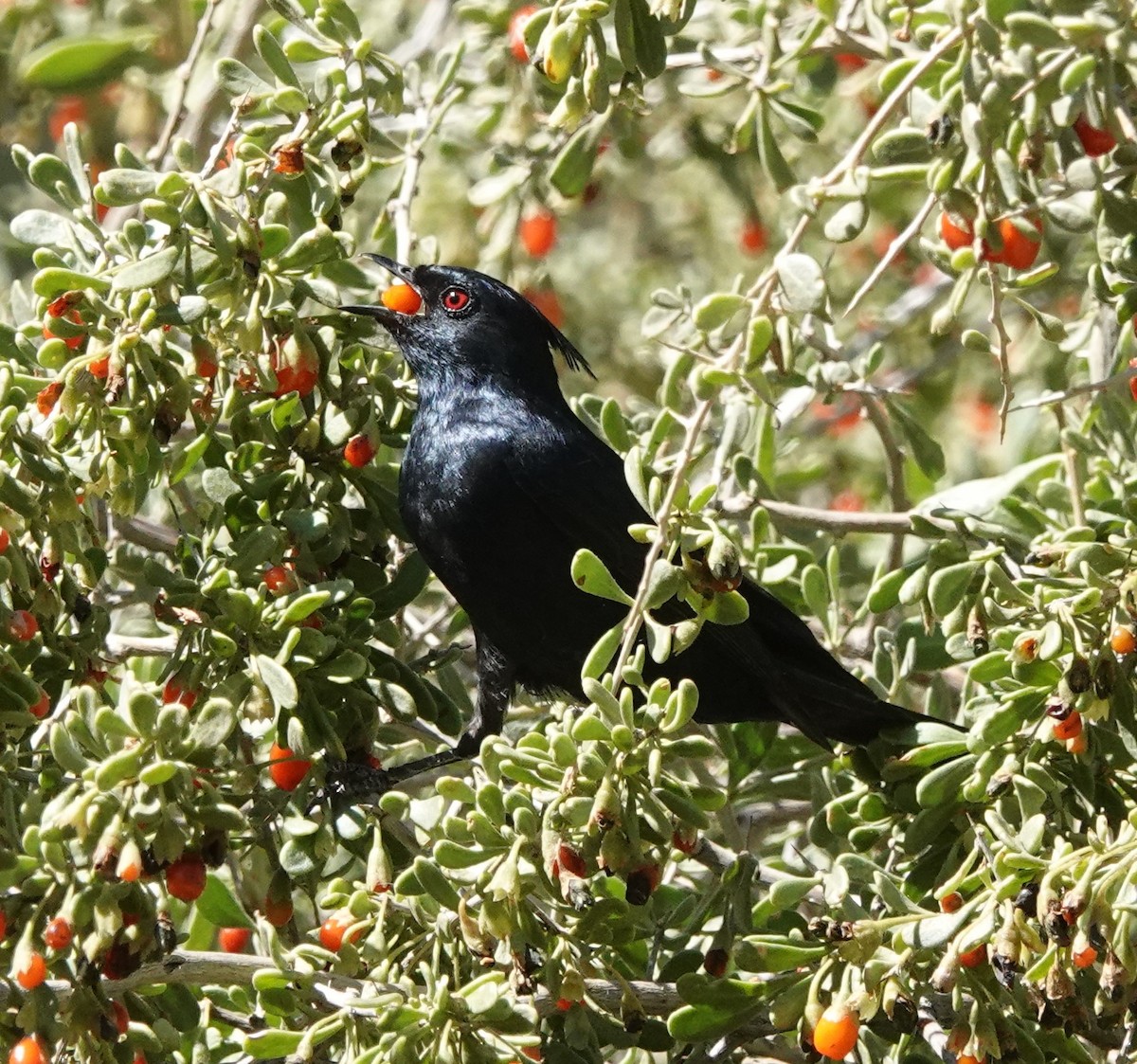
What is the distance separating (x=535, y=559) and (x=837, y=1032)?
1.62 m

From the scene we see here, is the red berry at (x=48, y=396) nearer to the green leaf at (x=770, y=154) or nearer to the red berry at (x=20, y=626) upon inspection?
the red berry at (x=20, y=626)

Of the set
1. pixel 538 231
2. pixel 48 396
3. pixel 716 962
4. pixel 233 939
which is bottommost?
pixel 233 939

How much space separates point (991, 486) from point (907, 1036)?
127 centimetres

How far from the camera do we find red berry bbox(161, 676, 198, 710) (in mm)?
2641

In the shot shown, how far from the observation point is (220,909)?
3121 millimetres

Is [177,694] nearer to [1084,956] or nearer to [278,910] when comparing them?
[278,910]

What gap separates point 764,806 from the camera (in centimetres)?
375

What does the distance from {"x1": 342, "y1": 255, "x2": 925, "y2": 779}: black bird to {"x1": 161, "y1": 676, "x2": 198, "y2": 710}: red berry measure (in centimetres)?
102

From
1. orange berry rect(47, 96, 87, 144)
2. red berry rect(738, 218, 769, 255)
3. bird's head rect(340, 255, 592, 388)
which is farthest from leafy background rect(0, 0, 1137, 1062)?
orange berry rect(47, 96, 87, 144)

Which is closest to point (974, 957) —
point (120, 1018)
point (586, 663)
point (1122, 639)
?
point (1122, 639)

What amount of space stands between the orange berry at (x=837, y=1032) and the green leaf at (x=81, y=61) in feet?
10.8

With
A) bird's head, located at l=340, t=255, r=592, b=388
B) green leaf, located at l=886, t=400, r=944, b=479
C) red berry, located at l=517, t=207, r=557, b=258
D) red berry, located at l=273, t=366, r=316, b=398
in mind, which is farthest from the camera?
red berry, located at l=517, t=207, r=557, b=258

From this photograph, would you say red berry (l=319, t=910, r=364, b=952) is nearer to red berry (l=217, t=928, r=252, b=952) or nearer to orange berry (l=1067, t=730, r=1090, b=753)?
red berry (l=217, t=928, r=252, b=952)

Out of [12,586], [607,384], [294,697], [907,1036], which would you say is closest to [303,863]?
[294,697]
